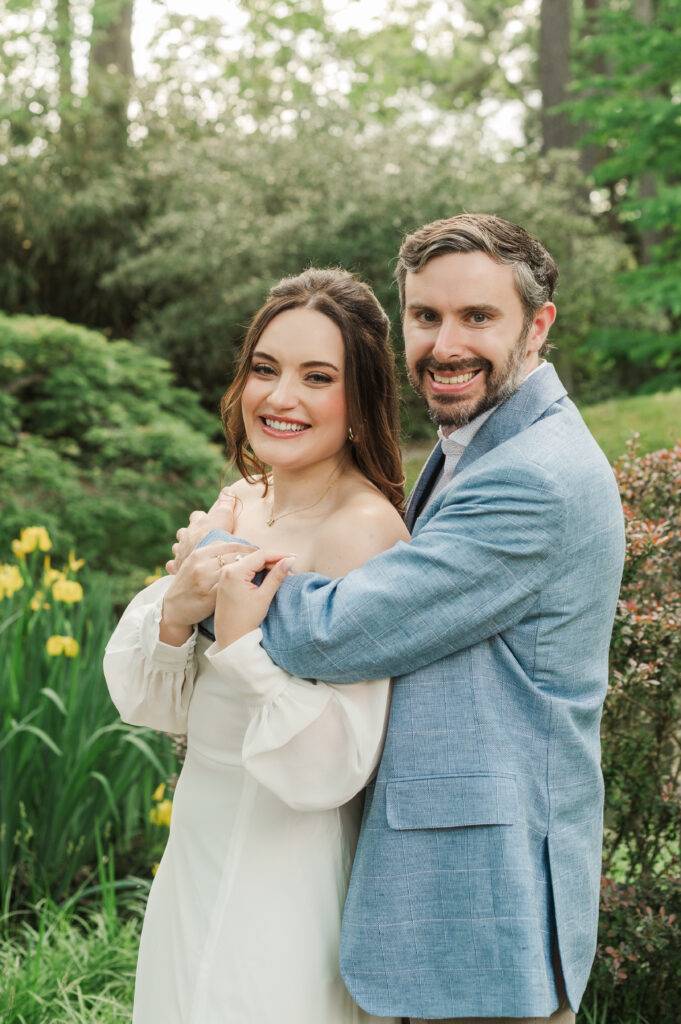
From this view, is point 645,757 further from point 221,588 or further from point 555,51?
point 555,51

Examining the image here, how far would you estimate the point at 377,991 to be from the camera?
1.73 meters

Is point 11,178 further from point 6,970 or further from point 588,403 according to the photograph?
point 6,970

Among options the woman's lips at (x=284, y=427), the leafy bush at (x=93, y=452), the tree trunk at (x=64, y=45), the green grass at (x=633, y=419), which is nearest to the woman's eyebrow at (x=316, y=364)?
the woman's lips at (x=284, y=427)

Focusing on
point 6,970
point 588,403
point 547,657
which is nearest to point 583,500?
point 547,657

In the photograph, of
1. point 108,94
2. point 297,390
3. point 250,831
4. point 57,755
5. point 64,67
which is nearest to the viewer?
point 250,831

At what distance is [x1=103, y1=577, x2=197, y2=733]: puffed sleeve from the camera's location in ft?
6.47

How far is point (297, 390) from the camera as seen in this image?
6.52 feet

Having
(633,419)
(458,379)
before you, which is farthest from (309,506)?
(633,419)

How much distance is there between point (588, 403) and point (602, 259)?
4072 mm

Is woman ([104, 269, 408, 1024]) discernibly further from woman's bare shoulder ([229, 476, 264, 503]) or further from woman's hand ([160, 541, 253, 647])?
woman's bare shoulder ([229, 476, 264, 503])

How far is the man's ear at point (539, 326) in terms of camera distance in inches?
78.2

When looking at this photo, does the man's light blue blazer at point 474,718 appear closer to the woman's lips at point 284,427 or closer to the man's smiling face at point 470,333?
the man's smiling face at point 470,333

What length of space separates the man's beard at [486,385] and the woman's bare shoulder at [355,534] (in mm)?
231

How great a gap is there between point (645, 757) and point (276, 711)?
1513 mm
